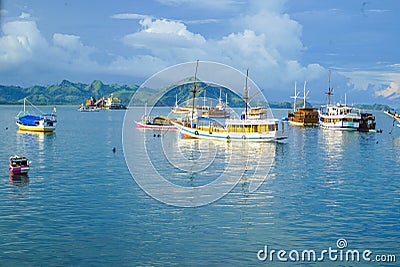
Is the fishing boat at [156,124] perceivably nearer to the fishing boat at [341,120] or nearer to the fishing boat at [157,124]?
the fishing boat at [157,124]

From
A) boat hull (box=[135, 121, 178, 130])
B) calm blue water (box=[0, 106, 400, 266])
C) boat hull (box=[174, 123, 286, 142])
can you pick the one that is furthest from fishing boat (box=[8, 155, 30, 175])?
boat hull (box=[135, 121, 178, 130])

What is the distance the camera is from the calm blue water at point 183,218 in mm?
22906

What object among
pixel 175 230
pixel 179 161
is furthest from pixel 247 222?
pixel 179 161

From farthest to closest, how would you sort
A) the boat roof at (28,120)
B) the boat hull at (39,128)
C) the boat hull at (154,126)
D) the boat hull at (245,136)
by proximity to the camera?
the boat hull at (154,126) < the boat roof at (28,120) < the boat hull at (39,128) < the boat hull at (245,136)

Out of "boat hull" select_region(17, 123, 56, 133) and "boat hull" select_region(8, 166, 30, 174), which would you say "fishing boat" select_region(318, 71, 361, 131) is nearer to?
"boat hull" select_region(17, 123, 56, 133)

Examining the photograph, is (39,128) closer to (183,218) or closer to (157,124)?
(157,124)

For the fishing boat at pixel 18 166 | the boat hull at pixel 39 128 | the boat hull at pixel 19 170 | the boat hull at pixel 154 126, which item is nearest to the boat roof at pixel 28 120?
the boat hull at pixel 39 128

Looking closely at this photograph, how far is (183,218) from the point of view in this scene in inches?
1130

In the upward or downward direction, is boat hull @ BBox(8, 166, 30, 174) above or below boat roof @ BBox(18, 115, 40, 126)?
below
